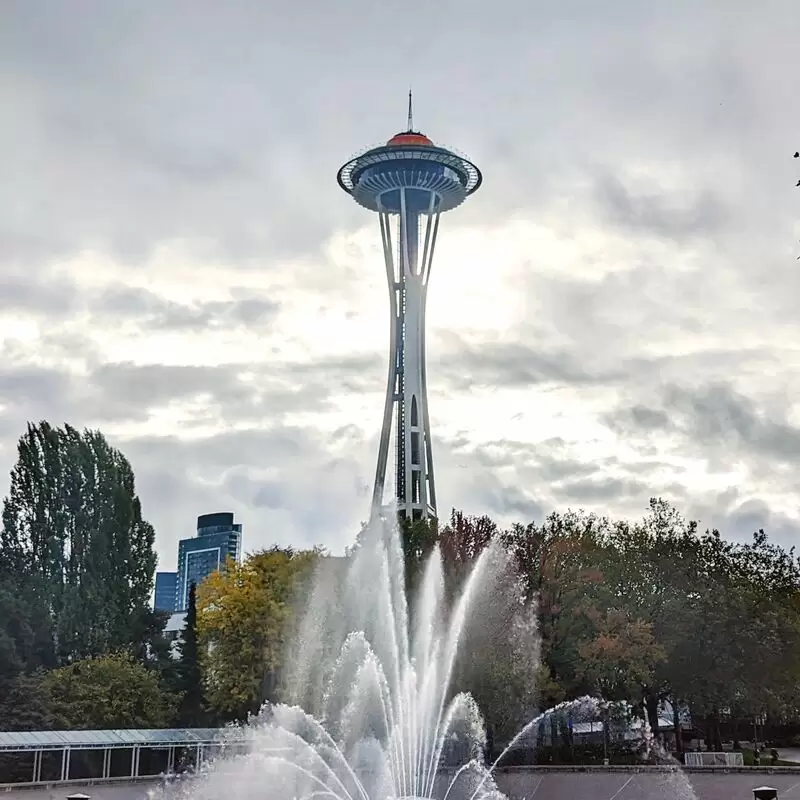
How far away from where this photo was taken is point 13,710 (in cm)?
3872

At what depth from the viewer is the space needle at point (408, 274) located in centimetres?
7419

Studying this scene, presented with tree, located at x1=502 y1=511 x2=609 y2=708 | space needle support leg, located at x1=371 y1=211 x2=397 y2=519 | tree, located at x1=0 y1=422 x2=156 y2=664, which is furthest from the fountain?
space needle support leg, located at x1=371 y1=211 x2=397 y2=519

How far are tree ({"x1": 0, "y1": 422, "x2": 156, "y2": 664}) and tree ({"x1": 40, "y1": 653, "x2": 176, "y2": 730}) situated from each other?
131 inches

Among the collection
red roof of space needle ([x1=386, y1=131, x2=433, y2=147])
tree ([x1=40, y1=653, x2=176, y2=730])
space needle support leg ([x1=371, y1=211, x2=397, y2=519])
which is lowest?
tree ([x1=40, y1=653, x2=176, y2=730])

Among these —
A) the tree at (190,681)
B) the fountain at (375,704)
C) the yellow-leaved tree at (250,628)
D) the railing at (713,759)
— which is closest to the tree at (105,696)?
the yellow-leaved tree at (250,628)

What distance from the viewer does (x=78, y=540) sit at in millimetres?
48906

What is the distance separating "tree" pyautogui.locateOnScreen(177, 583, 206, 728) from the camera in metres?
47.2

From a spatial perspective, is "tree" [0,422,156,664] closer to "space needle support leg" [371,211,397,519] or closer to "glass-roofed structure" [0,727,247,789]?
"glass-roofed structure" [0,727,247,789]

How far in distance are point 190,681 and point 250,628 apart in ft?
22.7

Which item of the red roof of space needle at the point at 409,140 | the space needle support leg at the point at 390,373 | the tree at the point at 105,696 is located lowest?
the tree at the point at 105,696

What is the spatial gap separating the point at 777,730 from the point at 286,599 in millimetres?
25196

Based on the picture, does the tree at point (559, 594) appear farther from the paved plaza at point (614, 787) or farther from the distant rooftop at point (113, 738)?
the distant rooftop at point (113, 738)

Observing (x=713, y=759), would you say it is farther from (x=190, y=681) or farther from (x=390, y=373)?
(x=390, y=373)

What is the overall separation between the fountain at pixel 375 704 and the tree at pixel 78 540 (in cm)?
928
